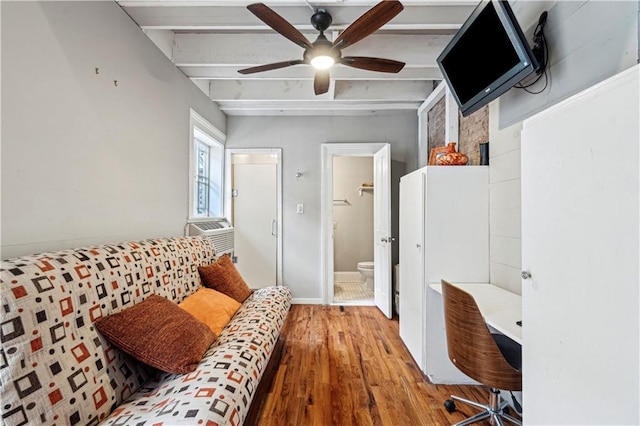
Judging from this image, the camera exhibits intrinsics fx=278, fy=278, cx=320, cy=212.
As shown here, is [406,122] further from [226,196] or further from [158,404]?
[158,404]

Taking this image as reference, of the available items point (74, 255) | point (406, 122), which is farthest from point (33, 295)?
point (406, 122)

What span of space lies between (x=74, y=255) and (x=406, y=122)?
11.7 ft

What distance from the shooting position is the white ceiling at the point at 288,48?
1.89m

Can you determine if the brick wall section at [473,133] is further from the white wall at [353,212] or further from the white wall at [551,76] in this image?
the white wall at [353,212]

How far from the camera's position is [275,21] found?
1508mm

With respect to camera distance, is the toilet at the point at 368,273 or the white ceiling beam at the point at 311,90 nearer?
the white ceiling beam at the point at 311,90

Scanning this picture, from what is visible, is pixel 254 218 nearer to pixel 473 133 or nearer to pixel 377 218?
pixel 377 218

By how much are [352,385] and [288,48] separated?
105 inches

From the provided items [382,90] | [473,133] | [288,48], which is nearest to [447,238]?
[473,133]

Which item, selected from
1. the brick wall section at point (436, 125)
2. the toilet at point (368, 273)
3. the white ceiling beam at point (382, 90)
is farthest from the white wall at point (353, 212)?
the white ceiling beam at point (382, 90)

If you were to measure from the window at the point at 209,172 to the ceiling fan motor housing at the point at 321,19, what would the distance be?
1826 millimetres

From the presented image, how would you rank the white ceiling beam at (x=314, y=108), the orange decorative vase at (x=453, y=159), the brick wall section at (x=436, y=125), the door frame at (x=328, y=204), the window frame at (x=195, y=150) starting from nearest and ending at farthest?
the orange decorative vase at (x=453, y=159)
the window frame at (x=195, y=150)
the brick wall section at (x=436, y=125)
the white ceiling beam at (x=314, y=108)
the door frame at (x=328, y=204)

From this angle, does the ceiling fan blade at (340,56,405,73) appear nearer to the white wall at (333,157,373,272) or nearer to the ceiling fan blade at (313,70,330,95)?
the ceiling fan blade at (313,70,330,95)

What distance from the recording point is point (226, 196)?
3729mm
